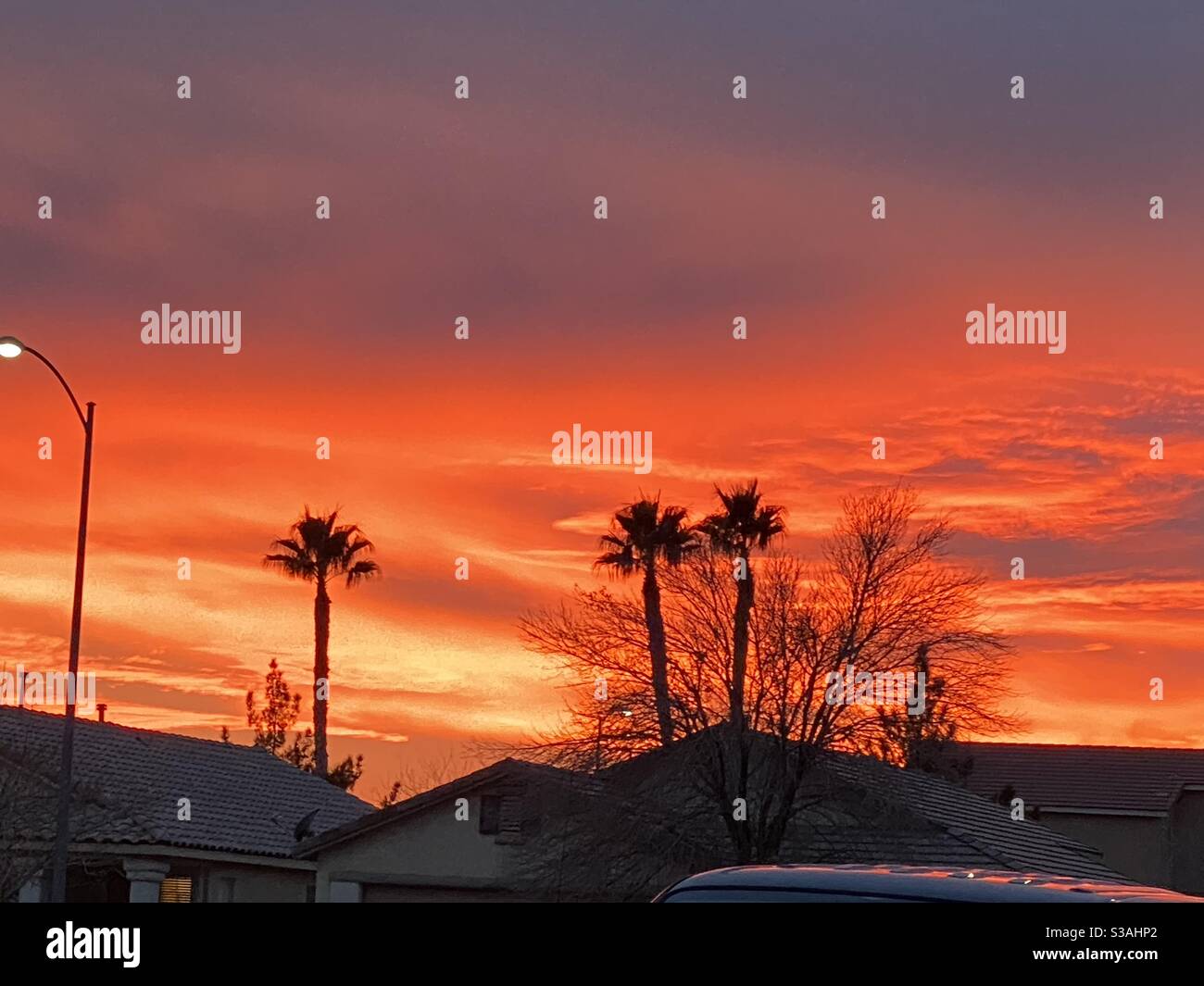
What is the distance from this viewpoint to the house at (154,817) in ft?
105

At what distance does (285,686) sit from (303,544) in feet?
26.3

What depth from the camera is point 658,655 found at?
29.2 metres

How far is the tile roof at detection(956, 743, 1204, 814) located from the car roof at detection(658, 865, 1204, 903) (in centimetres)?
5420

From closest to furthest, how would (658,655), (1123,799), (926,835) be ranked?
(926,835), (658,655), (1123,799)

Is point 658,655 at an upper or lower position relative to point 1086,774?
upper

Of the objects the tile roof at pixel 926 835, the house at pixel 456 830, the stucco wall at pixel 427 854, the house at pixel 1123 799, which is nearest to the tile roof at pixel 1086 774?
the house at pixel 1123 799

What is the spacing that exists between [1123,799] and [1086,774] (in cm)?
272

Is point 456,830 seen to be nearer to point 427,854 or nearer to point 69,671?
point 427,854

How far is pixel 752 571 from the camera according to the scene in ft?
99.3

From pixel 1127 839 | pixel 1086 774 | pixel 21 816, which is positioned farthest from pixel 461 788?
pixel 1086 774

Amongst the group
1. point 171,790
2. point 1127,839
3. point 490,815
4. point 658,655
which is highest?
point 658,655
